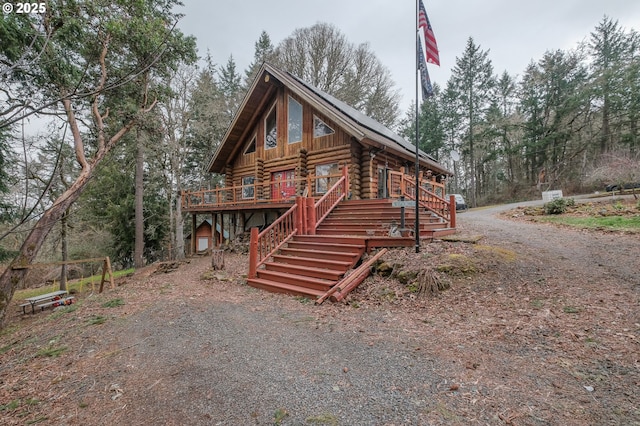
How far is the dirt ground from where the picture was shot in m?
2.22

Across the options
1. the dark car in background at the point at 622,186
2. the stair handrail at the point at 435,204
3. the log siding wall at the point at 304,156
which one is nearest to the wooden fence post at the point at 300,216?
the stair handrail at the point at 435,204

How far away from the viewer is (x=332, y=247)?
701cm

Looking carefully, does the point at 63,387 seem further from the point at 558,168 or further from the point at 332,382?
the point at 558,168

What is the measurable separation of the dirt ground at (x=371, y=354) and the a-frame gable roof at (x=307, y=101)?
666cm

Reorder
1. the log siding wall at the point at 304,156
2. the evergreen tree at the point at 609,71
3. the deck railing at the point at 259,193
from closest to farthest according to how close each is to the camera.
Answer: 1. the log siding wall at the point at 304,156
2. the deck railing at the point at 259,193
3. the evergreen tree at the point at 609,71

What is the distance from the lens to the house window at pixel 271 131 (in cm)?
1444

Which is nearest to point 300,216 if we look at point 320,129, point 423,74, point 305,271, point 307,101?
point 305,271

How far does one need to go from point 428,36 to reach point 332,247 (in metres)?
5.64

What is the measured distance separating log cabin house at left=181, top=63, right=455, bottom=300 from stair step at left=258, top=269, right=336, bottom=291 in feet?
0.07

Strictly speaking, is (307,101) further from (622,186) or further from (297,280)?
(622,186)

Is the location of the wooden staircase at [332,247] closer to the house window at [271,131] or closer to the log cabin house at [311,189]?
the log cabin house at [311,189]

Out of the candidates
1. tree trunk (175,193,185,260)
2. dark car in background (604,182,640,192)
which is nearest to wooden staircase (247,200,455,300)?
tree trunk (175,193,185,260)

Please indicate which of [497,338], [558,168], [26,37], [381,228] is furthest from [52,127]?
[558,168]

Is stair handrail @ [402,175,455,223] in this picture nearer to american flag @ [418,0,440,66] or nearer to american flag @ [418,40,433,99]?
american flag @ [418,40,433,99]
